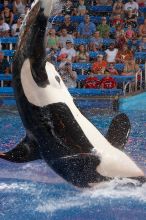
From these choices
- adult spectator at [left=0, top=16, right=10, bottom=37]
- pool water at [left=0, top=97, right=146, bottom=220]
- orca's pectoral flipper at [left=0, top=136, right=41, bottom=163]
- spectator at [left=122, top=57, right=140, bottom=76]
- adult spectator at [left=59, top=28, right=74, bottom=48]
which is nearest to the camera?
pool water at [left=0, top=97, right=146, bottom=220]

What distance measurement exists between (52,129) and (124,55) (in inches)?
430

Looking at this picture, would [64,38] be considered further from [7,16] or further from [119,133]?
[119,133]

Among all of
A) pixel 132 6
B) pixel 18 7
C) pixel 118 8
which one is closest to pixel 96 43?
pixel 118 8

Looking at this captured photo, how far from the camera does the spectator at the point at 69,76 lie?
16.2 metres

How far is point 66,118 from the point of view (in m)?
7.15

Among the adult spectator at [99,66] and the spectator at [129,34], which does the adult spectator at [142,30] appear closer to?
the spectator at [129,34]

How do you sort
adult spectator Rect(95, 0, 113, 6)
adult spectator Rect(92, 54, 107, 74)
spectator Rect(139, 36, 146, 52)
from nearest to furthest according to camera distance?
adult spectator Rect(92, 54, 107, 74) < spectator Rect(139, 36, 146, 52) < adult spectator Rect(95, 0, 113, 6)

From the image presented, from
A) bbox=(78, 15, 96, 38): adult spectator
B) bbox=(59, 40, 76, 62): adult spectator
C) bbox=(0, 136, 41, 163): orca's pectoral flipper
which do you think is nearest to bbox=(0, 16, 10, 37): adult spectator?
bbox=(78, 15, 96, 38): adult spectator

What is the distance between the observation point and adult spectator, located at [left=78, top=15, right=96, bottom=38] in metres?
19.0

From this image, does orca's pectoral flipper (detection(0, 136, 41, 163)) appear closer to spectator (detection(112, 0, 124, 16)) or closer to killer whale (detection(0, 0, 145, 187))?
killer whale (detection(0, 0, 145, 187))

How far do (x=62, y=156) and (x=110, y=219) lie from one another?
948mm

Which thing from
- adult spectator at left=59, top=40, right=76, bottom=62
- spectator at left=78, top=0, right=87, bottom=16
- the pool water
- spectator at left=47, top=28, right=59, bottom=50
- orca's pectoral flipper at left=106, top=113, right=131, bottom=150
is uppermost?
spectator at left=78, top=0, right=87, bottom=16

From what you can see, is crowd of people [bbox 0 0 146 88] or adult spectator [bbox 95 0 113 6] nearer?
crowd of people [bbox 0 0 146 88]

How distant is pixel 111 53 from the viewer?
17812mm
